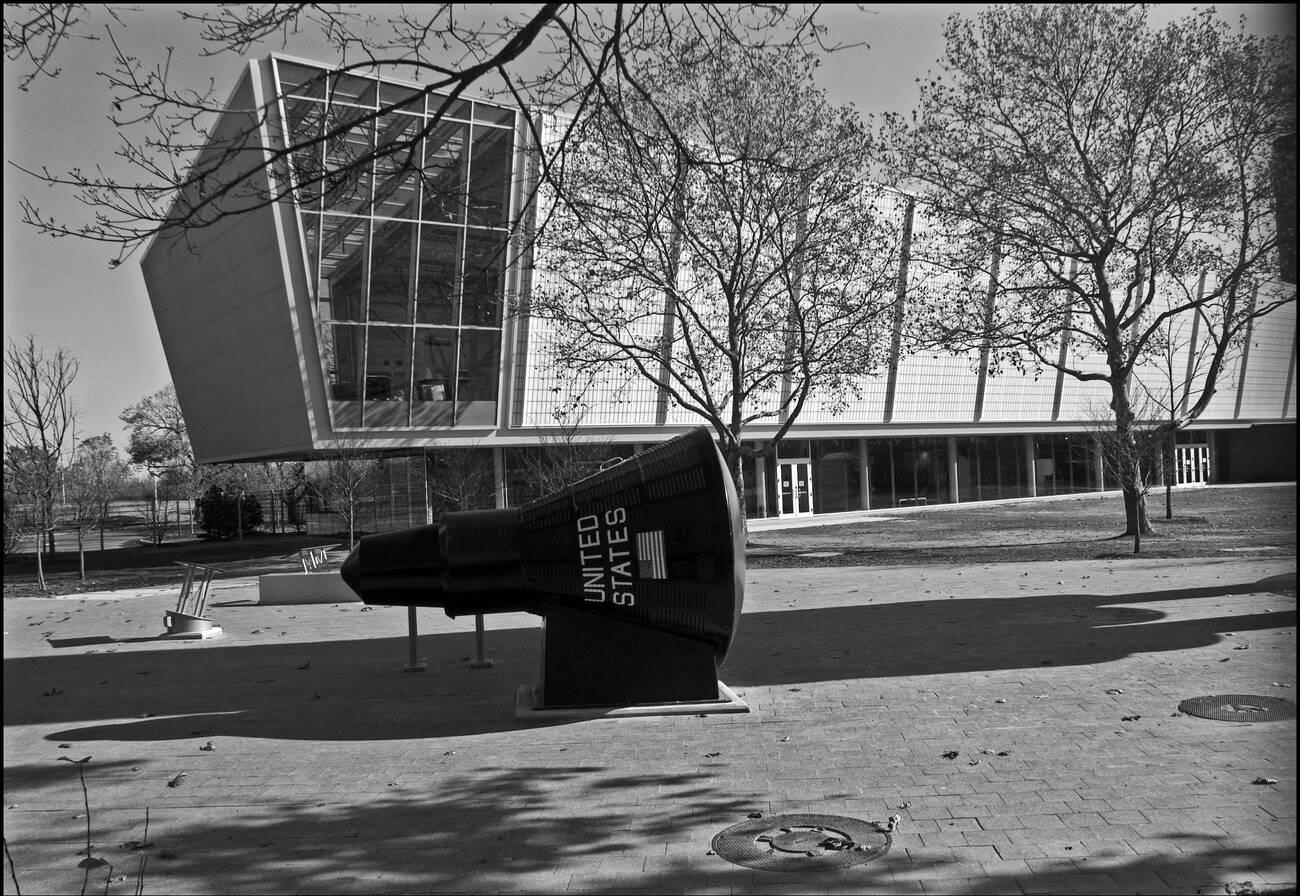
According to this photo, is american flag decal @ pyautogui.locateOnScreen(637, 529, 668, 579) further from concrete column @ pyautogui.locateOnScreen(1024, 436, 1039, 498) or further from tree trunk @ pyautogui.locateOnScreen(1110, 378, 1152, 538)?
concrete column @ pyautogui.locateOnScreen(1024, 436, 1039, 498)

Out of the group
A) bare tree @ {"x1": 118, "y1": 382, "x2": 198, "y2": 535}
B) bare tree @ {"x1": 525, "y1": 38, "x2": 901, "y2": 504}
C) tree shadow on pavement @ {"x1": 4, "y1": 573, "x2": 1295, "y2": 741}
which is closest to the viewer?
tree shadow on pavement @ {"x1": 4, "y1": 573, "x2": 1295, "y2": 741}

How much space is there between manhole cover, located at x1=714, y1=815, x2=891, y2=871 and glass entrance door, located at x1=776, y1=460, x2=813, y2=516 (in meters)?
37.9

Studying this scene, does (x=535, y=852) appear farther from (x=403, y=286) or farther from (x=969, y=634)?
(x=403, y=286)

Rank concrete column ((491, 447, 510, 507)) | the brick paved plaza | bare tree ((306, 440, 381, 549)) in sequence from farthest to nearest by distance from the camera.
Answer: concrete column ((491, 447, 510, 507))
bare tree ((306, 440, 381, 549))
the brick paved plaza

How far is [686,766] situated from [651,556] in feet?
5.24

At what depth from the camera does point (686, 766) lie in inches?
253

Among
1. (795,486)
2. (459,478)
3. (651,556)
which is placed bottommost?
(651,556)

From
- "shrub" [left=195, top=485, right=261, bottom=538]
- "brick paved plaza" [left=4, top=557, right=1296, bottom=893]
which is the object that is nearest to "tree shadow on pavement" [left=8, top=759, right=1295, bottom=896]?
"brick paved plaza" [left=4, top=557, right=1296, bottom=893]

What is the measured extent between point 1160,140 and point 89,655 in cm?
2211

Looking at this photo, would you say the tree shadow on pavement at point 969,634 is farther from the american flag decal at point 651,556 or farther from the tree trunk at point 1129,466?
the tree trunk at point 1129,466

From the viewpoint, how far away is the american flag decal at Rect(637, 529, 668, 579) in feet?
24.5

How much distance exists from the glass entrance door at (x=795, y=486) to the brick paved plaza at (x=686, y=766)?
31132mm

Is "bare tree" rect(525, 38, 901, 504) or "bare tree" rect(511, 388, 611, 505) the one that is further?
"bare tree" rect(511, 388, 611, 505)

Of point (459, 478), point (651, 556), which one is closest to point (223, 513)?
point (459, 478)
